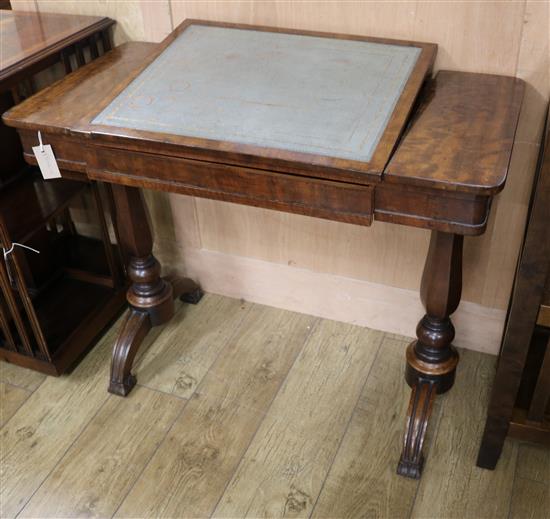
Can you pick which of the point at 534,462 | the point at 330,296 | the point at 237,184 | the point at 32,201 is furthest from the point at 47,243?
the point at 534,462

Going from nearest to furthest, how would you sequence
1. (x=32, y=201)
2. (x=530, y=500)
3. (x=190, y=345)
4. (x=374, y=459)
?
(x=530, y=500), (x=374, y=459), (x=32, y=201), (x=190, y=345)

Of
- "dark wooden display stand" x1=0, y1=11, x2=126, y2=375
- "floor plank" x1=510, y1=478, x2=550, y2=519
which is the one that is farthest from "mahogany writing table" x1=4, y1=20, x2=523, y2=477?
"floor plank" x1=510, y1=478, x2=550, y2=519

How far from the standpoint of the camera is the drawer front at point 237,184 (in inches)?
50.5

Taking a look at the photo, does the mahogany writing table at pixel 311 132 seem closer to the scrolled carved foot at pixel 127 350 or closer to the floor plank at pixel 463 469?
the floor plank at pixel 463 469

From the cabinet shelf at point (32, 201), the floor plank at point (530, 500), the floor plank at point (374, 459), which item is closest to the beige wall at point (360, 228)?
the floor plank at point (374, 459)

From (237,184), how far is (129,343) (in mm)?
734

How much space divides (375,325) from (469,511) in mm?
650

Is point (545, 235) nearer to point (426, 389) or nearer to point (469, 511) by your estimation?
point (426, 389)

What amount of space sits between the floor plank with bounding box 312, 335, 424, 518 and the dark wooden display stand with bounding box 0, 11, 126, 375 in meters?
0.84

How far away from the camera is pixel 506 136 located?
130 centimetres

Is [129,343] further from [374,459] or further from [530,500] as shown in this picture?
[530,500]

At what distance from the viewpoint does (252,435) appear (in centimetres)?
177

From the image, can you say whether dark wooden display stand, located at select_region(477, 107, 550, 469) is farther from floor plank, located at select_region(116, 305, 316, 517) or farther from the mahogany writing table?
floor plank, located at select_region(116, 305, 316, 517)

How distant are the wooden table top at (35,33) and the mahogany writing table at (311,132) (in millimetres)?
103
